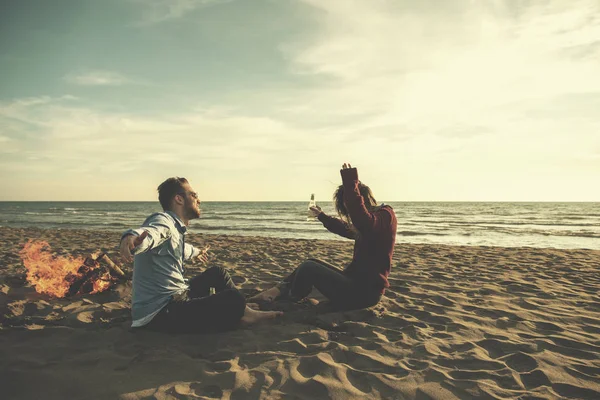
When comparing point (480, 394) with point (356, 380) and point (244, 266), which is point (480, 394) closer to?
point (356, 380)

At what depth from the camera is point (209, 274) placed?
4250 millimetres

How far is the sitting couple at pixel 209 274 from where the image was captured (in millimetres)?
3441

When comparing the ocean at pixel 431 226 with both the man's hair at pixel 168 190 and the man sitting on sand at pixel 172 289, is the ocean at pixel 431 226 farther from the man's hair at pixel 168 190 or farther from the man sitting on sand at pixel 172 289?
the man's hair at pixel 168 190

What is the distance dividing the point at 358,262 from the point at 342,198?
0.85 meters

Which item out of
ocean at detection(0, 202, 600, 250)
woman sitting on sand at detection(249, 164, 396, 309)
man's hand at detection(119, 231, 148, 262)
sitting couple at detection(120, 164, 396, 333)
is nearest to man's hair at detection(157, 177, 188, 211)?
sitting couple at detection(120, 164, 396, 333)

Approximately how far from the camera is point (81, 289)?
5.12 meters

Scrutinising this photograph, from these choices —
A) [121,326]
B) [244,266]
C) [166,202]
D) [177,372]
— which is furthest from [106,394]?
[244,266]

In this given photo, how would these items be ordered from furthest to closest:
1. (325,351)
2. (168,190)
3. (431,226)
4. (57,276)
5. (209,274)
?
1. (431,226)
2. (57,276)
3. (209,274)
4. (168,190)
5. (325,351)

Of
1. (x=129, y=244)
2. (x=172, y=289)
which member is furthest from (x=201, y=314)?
(x=129, y=244)

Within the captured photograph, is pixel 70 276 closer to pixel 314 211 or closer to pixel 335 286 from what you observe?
pixel 314 211

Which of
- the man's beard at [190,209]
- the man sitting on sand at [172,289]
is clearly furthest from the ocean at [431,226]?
the man's beard at [190,209]

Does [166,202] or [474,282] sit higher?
[166,202]

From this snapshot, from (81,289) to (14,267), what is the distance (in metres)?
3.55

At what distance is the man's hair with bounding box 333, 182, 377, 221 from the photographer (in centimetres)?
432
